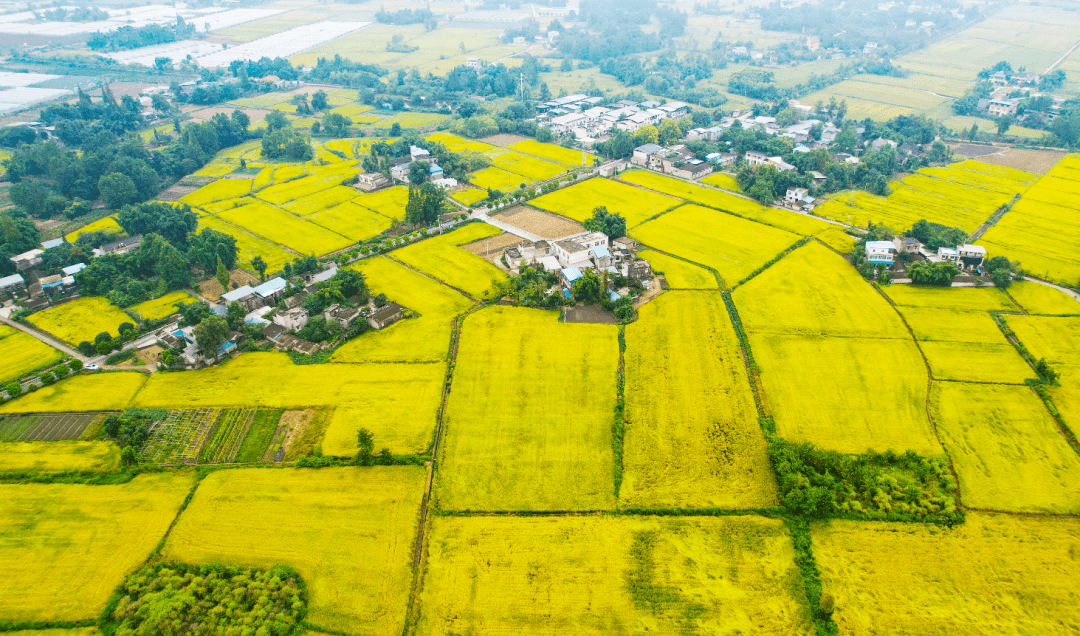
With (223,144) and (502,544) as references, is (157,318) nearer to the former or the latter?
(502,544)

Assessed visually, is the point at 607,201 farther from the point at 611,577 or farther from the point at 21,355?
the point at 21,355

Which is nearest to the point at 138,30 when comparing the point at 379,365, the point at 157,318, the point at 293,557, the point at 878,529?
the point at 157,318

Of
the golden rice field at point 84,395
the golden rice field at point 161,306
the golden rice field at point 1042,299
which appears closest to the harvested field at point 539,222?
the golden rice field at point 161,306

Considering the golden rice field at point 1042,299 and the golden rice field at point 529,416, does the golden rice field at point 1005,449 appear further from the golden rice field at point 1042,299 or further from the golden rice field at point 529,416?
the golden rice field at point 529,416

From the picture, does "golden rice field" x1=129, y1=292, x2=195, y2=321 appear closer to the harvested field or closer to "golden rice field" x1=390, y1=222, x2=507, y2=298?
"golden rice field" x1=390, y1=222, x2=507, y2=298

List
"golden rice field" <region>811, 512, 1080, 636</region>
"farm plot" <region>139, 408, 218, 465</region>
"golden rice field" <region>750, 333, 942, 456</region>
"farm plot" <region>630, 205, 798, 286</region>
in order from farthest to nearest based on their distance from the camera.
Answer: "farm plot" <region>630, 205, 798, 286</region>
"golden rice field" <region>750, 333, 942, 456</region>
"farm plot" <region>139, 408, 218, 465</region>
"golden rice field" <region>811, 512, 1080, 636</region>

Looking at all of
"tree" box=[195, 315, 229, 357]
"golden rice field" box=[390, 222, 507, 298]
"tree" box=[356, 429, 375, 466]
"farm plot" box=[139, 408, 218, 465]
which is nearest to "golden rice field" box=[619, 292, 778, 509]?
"tree" box=[356, 429, 375, 466]

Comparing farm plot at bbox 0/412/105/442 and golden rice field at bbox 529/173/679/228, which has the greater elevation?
farm plot at bbox 0/412/105/442

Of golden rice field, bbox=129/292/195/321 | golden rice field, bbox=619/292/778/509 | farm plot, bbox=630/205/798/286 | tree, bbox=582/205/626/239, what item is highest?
tree, bbox=582/205/626/239
